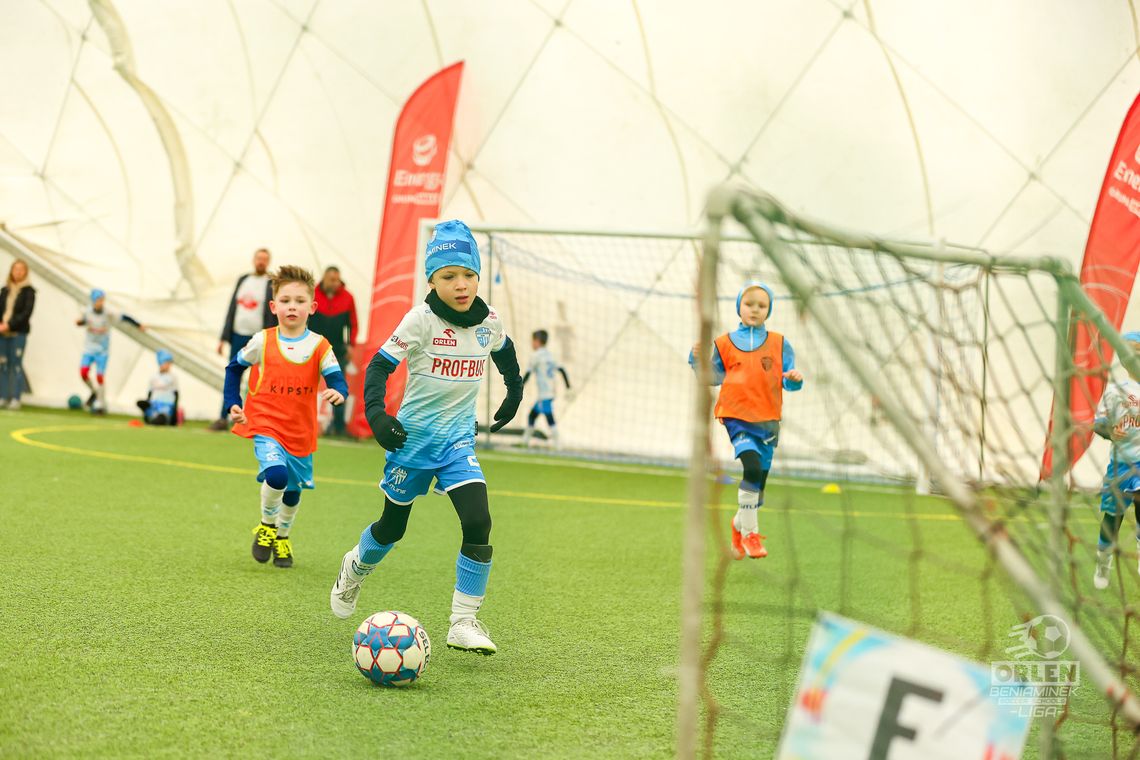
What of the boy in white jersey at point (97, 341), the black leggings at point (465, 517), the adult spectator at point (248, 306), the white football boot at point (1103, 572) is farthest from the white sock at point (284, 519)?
the boy in white jersey at point (97, 341)

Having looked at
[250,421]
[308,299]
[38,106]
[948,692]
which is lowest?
[948,692]

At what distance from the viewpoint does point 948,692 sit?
2.10m

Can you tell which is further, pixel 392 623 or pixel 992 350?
pixel 992 350

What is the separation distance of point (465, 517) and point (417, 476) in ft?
0.96

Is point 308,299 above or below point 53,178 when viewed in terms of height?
below

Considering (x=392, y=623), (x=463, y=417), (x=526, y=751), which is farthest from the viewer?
(x=463, y=417)

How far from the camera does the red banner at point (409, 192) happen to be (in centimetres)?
1248

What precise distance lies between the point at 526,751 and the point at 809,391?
945 cm

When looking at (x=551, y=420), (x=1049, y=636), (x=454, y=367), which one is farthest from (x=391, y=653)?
(x=551, y=420)

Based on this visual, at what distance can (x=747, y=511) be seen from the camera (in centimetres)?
660

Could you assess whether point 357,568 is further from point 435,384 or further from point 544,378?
point 544,378

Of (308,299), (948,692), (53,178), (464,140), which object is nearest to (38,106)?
(53,178)

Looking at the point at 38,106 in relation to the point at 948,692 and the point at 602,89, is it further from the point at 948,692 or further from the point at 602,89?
the point at 948,692

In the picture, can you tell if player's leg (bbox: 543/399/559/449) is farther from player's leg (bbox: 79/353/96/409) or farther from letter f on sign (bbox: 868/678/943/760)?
letter f on sign (bbox: 868/678/943/760)
